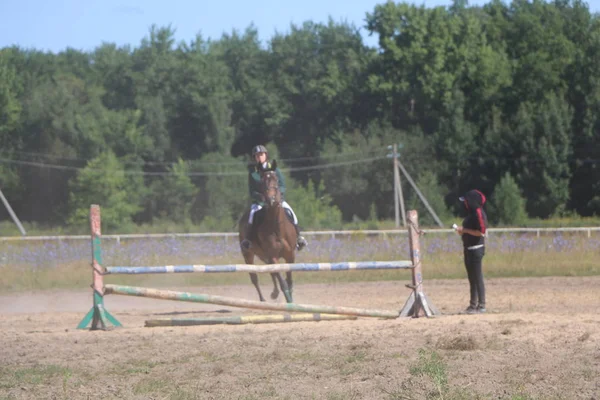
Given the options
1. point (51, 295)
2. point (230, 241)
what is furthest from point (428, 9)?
point (51, 295)

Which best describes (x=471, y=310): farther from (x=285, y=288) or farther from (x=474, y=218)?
(x=285, y=288)

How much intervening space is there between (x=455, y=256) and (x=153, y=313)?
35.8ft

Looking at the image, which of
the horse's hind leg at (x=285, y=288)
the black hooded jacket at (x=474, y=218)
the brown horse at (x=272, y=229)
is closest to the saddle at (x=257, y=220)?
the brown horse at (x=272, y=229)

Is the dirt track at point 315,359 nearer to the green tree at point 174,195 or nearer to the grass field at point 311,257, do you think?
the grass field at point 311,257

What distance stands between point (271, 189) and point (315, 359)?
5597 mm

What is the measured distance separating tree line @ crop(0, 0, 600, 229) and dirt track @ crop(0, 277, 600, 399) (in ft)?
Result: 138

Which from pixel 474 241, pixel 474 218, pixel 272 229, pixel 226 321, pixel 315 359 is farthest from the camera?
pixel 272 229

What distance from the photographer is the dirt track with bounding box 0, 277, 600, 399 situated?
802 cm

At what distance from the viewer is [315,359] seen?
30.8 feet

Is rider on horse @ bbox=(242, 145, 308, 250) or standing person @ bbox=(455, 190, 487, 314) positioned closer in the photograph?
standing person @ bbox=(455, 190, 487, 314)

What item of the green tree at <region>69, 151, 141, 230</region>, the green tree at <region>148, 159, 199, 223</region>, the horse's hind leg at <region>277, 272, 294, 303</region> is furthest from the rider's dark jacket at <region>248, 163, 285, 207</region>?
the green tree at <region>148, 159, 199, 223</region>

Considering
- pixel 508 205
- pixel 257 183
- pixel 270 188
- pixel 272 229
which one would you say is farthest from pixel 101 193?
pixel 270 188

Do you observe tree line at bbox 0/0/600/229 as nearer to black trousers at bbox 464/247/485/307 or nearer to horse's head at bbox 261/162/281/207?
horse's head at bbox 261/162/281/207

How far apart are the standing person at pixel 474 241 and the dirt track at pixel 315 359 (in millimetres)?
631
